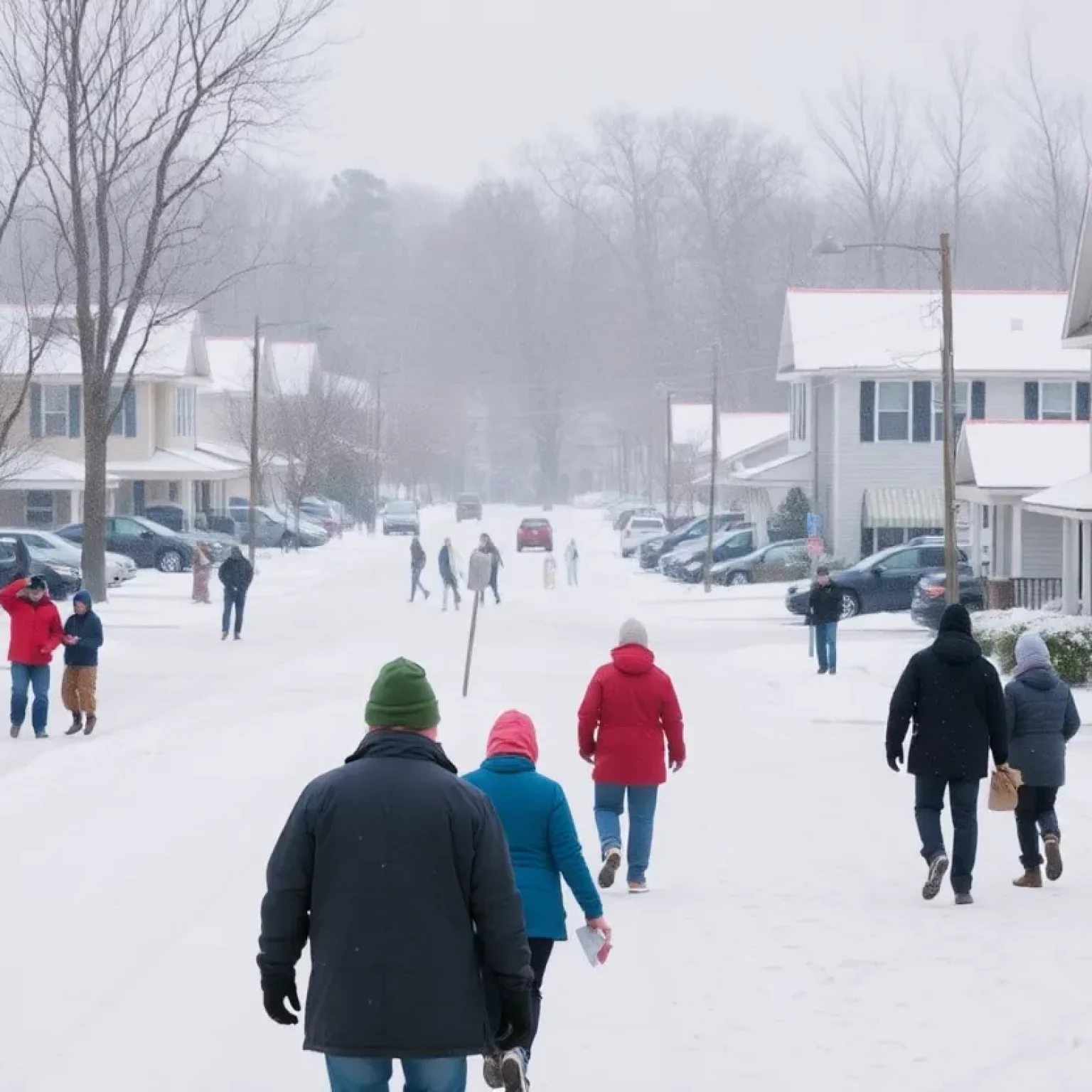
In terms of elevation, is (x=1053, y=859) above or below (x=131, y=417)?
below

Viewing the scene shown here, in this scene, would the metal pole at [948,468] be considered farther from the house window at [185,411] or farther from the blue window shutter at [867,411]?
the house window at [185,411]

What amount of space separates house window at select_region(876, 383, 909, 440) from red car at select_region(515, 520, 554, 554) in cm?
2174

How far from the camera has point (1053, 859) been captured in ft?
41.5

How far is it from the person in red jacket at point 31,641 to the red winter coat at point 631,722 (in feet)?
32.4

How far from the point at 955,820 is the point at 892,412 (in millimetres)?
44743

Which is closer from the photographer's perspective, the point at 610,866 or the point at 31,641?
the point at 610,866

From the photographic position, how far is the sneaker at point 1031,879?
12.7 m

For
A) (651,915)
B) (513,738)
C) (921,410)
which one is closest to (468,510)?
(921,410)

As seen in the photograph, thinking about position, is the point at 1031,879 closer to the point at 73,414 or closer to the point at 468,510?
the point at 73,414

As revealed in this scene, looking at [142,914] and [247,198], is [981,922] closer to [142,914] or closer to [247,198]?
[142,914]

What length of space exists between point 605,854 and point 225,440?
253ft

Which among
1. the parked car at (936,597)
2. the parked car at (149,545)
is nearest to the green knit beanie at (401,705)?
the parked car at (936,597)

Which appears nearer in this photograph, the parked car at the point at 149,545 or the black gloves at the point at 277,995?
the black gloves at the point at 277,995

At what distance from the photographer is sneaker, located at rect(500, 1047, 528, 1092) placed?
6527mm
